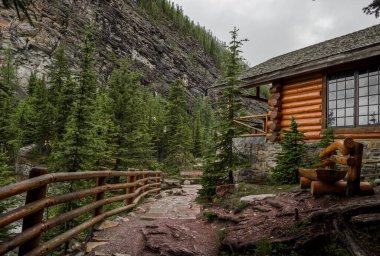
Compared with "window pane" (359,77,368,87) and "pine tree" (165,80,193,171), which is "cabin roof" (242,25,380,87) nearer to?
"window pane" (359,77,368,87)

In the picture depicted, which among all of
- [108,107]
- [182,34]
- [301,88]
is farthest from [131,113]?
[182,34]

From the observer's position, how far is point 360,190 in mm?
6324

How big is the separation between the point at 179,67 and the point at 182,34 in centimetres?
2902

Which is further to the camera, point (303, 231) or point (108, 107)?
point (108, 107)

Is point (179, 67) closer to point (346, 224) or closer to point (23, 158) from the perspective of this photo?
point (23, 158)

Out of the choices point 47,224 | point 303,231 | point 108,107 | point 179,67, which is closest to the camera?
point 47,224

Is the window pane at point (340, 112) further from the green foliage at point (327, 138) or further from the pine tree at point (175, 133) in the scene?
the pine tree at point (175, 133)

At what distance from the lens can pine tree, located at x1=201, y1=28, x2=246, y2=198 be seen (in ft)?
42.7

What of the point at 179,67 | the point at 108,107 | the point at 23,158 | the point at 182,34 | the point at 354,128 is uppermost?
the point at 182,34

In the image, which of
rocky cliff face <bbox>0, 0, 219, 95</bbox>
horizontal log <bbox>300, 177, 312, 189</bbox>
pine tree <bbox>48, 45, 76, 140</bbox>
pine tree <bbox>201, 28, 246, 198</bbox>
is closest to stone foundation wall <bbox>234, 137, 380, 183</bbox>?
pine tree <bbox>201, 28, 246, 198</bbox>

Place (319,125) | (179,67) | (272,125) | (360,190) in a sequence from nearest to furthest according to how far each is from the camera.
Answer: (360,190) < (319,125) < (272,125) < (179,67)

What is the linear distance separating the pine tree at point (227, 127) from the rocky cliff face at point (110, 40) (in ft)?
133

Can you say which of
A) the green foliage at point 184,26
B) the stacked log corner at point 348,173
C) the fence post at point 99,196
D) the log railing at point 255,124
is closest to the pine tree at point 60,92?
the log railing at point 255,124

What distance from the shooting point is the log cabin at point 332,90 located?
11.6m
